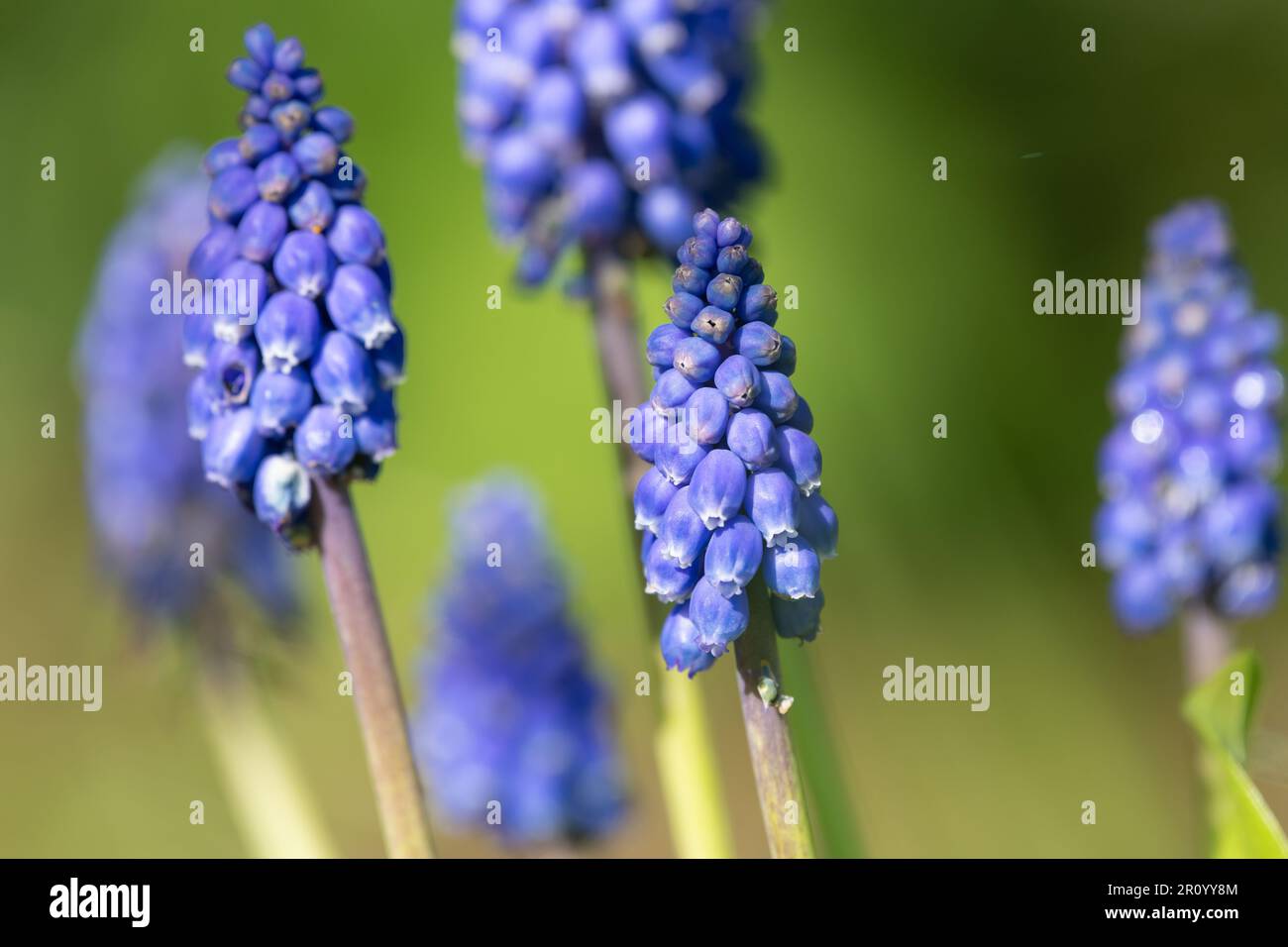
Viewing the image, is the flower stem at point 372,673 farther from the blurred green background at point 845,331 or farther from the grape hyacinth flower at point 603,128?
the blurred green background at point 845,331

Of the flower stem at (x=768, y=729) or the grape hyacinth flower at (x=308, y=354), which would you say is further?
the grape hyacinth flower at (x=308, y=354)

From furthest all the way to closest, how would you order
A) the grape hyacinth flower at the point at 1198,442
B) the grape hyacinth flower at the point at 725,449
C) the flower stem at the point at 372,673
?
1. the grape hyacinth flower at the point at 1198,442
2. the flower stem at the point at 372,673
3. the grape hyacinth flower at the point at 725,449

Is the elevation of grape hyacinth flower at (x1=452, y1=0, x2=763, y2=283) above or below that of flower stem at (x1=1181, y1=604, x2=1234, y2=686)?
above

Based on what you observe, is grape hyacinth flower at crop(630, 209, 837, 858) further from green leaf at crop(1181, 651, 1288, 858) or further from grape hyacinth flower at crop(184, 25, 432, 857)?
green leaf at crop(1181, 651, 1288, 858)

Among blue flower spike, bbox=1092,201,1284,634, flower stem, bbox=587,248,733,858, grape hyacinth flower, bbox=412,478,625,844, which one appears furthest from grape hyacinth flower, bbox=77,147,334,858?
blue flower spike, bbox=1092,201,1284,634

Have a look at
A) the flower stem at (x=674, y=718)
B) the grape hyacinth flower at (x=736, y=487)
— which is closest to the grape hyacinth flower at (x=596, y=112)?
the flower stem at (x=674, y=718)

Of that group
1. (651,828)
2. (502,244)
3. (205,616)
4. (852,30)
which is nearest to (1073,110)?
(852,30)

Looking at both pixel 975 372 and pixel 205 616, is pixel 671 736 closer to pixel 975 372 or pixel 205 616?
pixel 205 616
